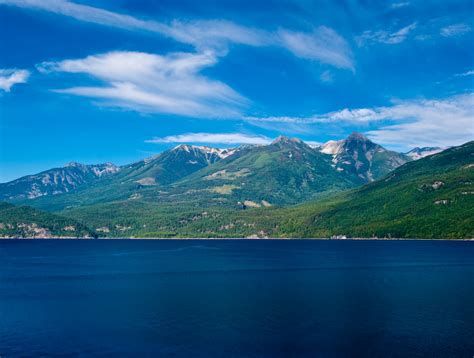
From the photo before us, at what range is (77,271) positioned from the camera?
19338 centimetres

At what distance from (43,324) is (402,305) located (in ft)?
274

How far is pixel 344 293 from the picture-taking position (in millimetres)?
128750

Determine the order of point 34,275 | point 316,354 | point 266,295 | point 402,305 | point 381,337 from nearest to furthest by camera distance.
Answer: point 316,354 < point 381,337 < point 402,305 < point 266,295 < point 34,275

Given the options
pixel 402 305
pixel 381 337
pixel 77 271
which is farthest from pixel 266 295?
pixel 77 271

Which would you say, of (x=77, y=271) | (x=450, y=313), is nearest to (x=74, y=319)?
(x=450, y=313)

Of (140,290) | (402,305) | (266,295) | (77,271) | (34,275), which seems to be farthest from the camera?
(77,271)

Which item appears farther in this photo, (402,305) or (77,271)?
(77,271)

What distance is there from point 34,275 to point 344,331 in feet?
457

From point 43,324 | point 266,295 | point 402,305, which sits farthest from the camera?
point 266,295

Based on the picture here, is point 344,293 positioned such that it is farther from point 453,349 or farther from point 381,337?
point 453,349

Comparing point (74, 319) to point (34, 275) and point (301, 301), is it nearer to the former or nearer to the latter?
point (301, 301)

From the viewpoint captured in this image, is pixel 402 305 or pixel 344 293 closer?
pixel 402 305

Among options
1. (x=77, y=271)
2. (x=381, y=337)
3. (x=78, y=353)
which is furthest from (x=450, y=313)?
(x=77, y=271)

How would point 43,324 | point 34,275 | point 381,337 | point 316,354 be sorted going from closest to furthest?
1. point 316,354
2. point 381,337
3. point 43,324
4. point 34,275
